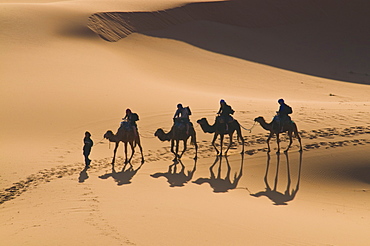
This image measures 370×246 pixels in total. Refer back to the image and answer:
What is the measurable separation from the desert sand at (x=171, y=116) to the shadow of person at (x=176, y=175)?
0.05 metres

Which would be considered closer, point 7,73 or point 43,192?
point 43,192

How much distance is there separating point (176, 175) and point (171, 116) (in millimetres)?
5842

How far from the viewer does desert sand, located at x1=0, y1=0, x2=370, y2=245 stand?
12234 millimetres

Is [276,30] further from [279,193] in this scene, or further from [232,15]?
[279,193]


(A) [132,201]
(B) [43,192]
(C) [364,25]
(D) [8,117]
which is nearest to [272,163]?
(A) [132,201]

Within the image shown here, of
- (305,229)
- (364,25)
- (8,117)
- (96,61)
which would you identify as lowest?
(305,229)

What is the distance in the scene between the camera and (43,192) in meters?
14.1

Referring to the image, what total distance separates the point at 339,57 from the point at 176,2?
1123 cm

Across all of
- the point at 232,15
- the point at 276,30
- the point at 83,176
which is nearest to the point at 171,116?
the point at 83,176

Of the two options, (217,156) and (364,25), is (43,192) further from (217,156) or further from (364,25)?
(364,25)

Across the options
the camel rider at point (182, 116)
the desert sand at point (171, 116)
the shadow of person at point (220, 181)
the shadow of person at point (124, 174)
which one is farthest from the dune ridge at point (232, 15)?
the shadow of person at point (220, 181)

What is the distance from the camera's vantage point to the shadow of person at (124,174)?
15.2m

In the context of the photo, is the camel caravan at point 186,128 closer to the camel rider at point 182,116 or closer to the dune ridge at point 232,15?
the camel rider at point 182,116

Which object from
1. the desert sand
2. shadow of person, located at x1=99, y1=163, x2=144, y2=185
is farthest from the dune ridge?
shadow of person, located at x1=99, y1=163, x2=144, y2=185
